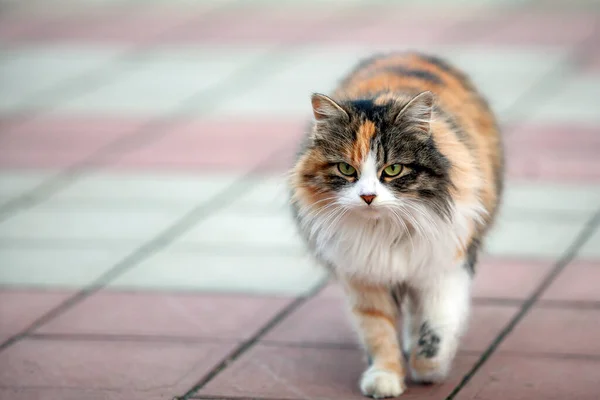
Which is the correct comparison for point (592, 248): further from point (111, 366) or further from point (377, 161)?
point (111, 366)

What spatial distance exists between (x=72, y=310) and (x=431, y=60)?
2247mm

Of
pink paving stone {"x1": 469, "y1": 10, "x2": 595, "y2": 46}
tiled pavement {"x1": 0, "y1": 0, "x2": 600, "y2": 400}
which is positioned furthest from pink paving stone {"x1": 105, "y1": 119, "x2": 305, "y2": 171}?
pink paving stone {"x1": 469, "y1": 10, "x2": 595, "y2": 46}

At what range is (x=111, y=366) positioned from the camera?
4.97 metres

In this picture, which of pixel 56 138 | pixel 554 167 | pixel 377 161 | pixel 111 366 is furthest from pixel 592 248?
pixel 56 138

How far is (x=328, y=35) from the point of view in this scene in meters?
11.5

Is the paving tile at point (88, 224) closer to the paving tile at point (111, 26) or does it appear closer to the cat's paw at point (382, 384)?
the cat's paw at point (382, 384)

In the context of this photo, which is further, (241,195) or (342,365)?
(241,195)

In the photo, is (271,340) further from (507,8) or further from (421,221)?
(507,8)

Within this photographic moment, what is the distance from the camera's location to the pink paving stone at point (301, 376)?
4602 millimetres

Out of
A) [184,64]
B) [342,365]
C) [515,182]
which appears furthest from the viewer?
[184,64]

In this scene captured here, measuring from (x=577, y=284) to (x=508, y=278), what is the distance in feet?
1.20

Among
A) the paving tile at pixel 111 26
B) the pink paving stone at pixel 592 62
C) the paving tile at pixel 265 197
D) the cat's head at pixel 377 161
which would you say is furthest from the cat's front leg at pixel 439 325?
the paving tile at pixel 111 26

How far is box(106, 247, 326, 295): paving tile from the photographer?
593cm

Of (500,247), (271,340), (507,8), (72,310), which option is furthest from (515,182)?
Result: (507,8)
